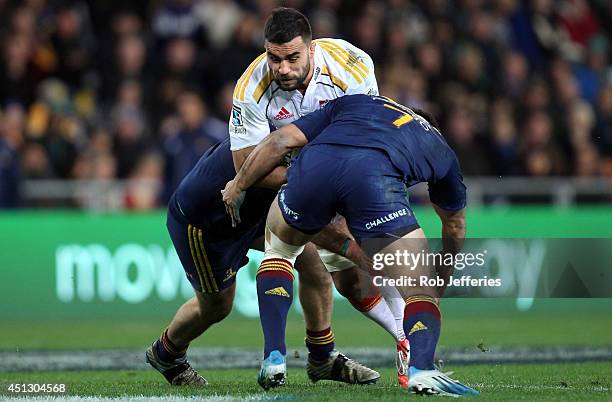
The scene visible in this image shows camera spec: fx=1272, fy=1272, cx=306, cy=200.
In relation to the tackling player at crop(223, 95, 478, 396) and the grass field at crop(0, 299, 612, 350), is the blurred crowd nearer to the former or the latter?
the grass field at crop(0, 299, 612, 350)

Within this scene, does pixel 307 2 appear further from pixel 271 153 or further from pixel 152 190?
pixel 271 153

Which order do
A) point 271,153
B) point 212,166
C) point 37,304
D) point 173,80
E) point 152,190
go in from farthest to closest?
1. point 173,80
2. point 152,190
3. point 37,304
4. point 212,166
5. point 271,153

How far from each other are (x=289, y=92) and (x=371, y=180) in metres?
1.42

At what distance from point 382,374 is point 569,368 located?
4.35 ft

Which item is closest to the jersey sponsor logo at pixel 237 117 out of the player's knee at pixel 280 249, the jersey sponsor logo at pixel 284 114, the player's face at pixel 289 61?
the jersey sponsor logo at pixel 284 114

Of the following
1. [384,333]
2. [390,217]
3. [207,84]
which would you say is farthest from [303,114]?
[207,84]

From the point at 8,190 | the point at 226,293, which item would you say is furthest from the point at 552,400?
the point at 8,190

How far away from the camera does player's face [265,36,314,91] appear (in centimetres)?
771

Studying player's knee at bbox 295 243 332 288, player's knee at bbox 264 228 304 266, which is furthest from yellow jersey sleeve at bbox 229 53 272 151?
player's knee at bbox 295 243 332 288

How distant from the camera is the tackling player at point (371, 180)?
6.73m

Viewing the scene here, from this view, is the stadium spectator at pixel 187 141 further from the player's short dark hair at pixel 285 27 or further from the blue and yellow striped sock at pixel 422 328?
the blue and yellow striped sock at pixel 422 328

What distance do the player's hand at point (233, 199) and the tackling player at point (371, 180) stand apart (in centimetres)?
11

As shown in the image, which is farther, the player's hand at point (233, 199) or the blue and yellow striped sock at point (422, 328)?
the player's hand at point (233, 199)

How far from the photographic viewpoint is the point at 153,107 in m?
16.6
